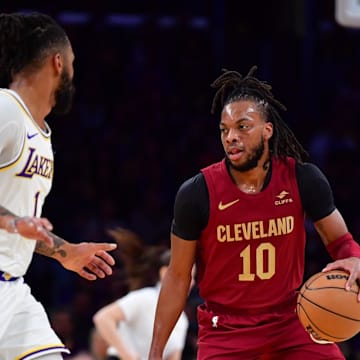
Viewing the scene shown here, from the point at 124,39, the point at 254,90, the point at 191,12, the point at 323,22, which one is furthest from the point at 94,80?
the point at 254,90

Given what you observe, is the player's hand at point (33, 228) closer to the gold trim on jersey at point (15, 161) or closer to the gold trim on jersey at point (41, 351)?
the gold trim on jersey at point (15, 161)

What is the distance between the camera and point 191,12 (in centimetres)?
1116

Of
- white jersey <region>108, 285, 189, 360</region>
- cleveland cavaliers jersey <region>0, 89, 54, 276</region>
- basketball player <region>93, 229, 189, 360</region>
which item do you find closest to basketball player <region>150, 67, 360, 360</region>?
cleveland cavaliers jersey <region>0, 89, 54, 276</region>

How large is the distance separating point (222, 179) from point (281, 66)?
22.0ft

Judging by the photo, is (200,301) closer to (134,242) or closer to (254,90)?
(134,242)

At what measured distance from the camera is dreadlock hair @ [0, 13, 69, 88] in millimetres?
4281

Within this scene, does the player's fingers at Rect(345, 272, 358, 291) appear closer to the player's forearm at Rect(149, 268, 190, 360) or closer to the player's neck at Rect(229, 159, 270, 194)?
the player's neck at Rect(229, 159, 270, 194)

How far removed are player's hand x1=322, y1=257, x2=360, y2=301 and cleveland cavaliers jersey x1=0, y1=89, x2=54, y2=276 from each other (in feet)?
4.32

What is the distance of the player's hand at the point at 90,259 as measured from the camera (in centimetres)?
398

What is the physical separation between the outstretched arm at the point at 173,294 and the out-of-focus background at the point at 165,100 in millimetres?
5135

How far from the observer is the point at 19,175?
13.0ft

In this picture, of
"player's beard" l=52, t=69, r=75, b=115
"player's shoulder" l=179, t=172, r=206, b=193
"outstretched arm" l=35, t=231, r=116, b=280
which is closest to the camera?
"outstretched arm" l=35, t=231, r=116, b=280

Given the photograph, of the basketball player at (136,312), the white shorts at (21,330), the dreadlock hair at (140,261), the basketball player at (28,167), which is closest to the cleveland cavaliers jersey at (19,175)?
the basketball player at (28,167)

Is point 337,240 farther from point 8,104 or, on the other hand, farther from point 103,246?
point 8,104
